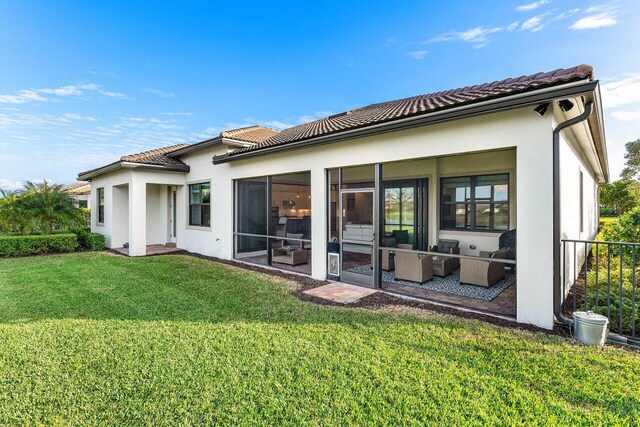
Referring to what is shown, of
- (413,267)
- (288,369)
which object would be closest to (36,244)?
(288,369)

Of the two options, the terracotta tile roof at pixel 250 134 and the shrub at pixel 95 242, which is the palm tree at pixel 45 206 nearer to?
the shrub at pixel 95 242

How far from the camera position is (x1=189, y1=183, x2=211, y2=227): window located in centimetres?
1183

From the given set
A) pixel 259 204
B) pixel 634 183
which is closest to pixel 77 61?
pixel 259 204

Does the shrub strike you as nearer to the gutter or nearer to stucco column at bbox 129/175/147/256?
stucco column at bbox 129/175/147/256

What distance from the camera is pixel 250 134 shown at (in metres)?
12.7

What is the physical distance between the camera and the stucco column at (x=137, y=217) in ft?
38.0

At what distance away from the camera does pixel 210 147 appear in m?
11.3

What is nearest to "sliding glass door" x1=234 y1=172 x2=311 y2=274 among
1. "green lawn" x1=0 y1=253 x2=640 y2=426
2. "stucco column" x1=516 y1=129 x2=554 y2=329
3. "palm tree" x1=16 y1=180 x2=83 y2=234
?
"green lawn" x1=0 y1=253 x2=640 y2=426

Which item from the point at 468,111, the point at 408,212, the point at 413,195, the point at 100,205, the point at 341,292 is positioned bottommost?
the point at 341,292

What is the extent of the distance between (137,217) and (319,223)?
812cm

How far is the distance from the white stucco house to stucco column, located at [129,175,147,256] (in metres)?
0.05

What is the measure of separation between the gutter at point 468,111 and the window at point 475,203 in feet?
15.4

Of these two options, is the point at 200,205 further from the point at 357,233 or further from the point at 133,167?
the point at 357,233

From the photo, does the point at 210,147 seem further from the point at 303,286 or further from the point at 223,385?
the point at 223,385
